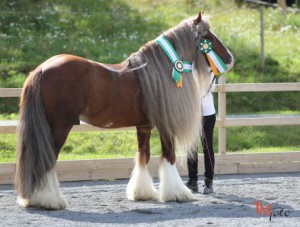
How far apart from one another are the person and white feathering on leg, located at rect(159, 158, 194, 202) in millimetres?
471

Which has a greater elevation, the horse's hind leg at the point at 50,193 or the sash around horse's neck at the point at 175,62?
the sash around horse's neck at the point at 175,62

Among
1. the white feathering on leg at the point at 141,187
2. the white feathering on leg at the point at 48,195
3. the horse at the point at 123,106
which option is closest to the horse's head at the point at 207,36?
the horse at the point at 123,106

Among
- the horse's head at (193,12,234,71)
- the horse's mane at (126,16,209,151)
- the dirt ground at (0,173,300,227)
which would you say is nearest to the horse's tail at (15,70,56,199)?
the dirt ground at (0,173,300,227)

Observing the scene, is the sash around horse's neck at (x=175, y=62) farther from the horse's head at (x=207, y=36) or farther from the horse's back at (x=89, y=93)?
the horse's back at (x=89, y=93)

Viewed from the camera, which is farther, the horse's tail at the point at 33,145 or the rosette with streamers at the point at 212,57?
the rosette with streamers at the point at 212,57

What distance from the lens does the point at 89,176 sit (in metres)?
8.12

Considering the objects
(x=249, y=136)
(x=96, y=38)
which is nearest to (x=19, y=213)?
(x=249, y=136)

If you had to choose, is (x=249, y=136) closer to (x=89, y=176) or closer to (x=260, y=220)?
(x=89, y=176)

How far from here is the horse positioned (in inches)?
242

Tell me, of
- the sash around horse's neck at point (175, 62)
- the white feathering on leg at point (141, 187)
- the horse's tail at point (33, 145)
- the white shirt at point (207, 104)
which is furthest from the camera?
the white shirt at point (207, 104)

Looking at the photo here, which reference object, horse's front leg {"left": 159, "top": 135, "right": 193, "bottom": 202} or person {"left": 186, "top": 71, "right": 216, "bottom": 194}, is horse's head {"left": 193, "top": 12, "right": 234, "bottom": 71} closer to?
person {"left": 186, "top": 71, "right": 216, "bottom": 194}

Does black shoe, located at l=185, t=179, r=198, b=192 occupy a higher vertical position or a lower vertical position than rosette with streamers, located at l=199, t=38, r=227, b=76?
lower

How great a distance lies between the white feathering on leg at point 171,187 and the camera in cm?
657

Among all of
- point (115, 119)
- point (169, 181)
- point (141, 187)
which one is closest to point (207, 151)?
point (169, 181)
